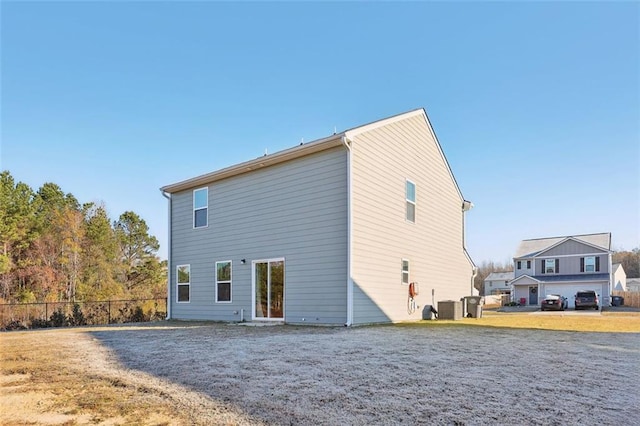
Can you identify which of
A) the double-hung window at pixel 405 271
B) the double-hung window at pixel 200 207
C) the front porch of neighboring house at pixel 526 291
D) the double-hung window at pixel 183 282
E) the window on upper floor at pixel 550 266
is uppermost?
the double-hung window at pixel 200 207

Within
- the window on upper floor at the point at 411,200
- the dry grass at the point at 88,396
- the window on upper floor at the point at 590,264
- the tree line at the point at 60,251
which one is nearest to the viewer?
the dry grass at the point at 88,396

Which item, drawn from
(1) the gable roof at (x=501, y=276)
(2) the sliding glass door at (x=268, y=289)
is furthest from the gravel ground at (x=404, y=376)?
(1) the gable roof at (x=501, y=276)

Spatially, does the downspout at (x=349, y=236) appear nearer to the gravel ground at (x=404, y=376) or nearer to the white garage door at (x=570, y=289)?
the gravel ground at (x=404, y=376)

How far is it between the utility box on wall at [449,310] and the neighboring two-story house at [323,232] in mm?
554

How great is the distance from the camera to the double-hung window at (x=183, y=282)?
47.9 feet

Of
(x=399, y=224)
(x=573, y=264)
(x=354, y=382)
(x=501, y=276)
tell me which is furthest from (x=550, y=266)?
(x=354, y=382)

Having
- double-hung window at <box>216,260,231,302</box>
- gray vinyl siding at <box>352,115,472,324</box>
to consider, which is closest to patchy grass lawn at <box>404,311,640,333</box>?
gray vinyl siding at <box>352,115,472,324</box>

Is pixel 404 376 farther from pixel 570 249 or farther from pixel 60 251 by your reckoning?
pixel 570 249

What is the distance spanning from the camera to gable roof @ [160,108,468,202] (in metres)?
10.5

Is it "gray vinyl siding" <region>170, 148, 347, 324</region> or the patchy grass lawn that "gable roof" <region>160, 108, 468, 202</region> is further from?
the patchy grass lawn

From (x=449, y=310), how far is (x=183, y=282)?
359 inches

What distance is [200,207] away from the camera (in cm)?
1441

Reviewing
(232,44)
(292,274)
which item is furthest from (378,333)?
(232,44)

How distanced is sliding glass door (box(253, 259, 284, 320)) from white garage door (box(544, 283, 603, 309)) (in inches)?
1088
